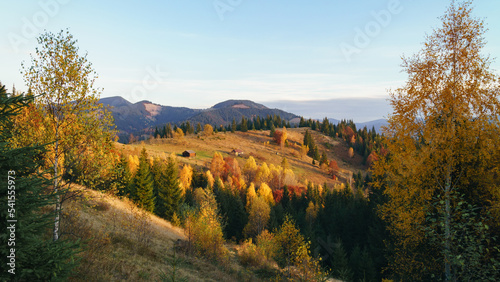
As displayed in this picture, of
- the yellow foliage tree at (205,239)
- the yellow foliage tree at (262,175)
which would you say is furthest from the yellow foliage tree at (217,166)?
the yellow foliage tree at (205,239)

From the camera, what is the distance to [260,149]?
143 meters

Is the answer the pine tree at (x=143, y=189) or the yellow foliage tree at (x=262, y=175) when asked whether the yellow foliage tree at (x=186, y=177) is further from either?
the yellow foliage tree at (x=262, y=175)

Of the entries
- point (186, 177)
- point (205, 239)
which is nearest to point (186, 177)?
point (186, 177)

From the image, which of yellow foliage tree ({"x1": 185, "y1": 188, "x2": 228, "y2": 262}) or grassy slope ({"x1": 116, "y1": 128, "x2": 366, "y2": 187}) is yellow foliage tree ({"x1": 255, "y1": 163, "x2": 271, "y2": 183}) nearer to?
grassy slope ({"x1": 116, "y1": 128, "x2": 366, "y2": 187})

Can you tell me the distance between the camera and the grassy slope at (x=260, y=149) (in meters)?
110

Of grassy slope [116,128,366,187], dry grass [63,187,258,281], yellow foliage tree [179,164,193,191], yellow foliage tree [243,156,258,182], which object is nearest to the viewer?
dry grass [63,187,258,281]

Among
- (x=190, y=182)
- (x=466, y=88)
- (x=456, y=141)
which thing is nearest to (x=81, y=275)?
(x=456, y=141)

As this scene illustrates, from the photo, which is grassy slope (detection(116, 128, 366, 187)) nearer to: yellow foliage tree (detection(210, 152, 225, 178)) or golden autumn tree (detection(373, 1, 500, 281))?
yellow foliage tree (detection(210, 152, 225, 178))

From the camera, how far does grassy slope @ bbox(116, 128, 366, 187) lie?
10963cm

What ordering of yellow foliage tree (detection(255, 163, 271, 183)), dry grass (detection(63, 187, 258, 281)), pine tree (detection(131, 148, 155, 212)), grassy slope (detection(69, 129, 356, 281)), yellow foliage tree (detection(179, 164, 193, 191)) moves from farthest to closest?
yellow foliage tree (detection(255, 163, 271, 183)) → yellow foliage tree (detection(179, 164, 193, 191)) → pine tree (detection(131, 148, 155, 212)) → grassy slope (detection(69, 129, 356, 281)) → dry grass (detection(63, 187, 258, 281))

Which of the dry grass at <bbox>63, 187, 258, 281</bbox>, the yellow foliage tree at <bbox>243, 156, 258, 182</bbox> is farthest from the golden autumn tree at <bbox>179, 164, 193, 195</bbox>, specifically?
the dry grass at <bbox>63, 187, 258, 281</bbox>

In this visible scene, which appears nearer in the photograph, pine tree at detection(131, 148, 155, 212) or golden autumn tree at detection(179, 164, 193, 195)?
pine tree at detection(131, 148, 155, 212)

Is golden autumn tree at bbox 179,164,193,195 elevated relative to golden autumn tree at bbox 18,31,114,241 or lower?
lower

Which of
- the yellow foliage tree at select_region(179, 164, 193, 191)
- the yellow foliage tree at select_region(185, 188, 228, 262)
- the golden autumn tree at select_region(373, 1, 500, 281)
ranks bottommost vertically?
the yellow foliage tree at select_region(179, 164, 193, 191)
